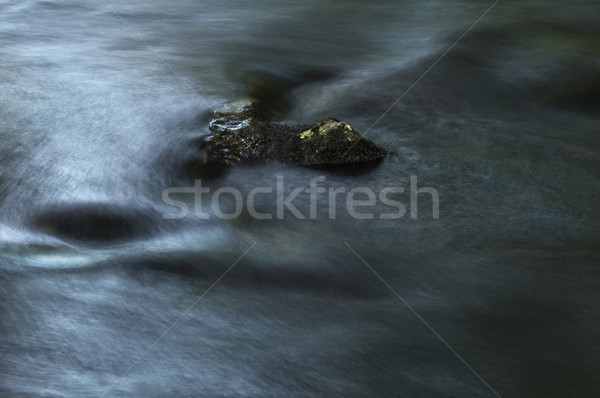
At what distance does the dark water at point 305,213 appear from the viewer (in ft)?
10.9

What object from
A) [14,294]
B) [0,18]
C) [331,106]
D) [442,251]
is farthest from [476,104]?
[0,18]

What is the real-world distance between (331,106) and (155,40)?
7.19ft

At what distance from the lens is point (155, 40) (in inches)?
293

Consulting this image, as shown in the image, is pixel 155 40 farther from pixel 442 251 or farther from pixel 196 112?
pixel 442 251

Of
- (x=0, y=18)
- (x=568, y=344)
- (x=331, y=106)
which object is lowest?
Result: (x=568, y=344)
